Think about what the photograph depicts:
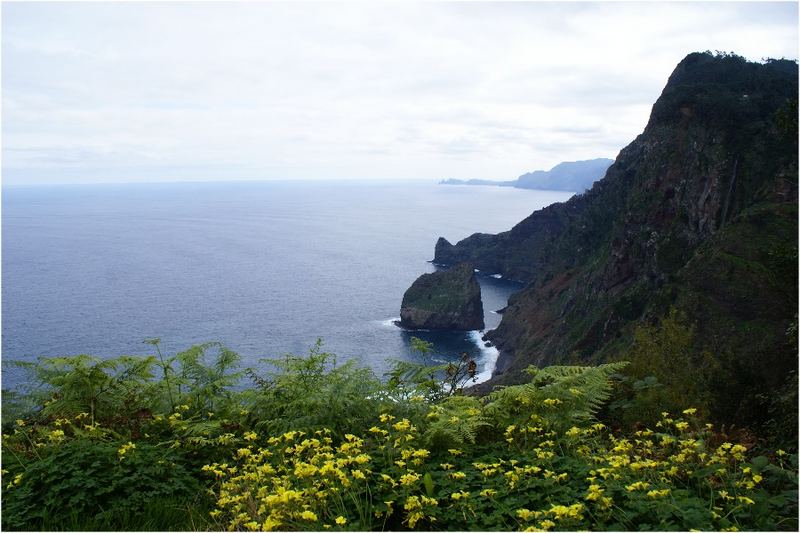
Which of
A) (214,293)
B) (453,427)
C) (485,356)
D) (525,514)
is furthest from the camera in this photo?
(214,293)

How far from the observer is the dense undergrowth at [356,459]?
4.94 m

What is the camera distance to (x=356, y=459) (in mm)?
5316

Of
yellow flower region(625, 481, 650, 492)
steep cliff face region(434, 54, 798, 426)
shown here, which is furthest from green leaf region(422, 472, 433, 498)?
steep cliff face region(434, 54, 798, 426)

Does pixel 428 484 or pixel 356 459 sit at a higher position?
pixel 356 459

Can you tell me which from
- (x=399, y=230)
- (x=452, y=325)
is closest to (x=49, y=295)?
(x=452, y=325)

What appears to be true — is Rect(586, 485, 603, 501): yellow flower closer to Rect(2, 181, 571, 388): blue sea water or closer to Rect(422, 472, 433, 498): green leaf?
Rect(422, 472, 433, 498): green leaf

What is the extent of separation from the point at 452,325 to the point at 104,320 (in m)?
49.3

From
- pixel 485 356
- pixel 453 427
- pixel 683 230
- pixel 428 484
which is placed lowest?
pixel 485 356

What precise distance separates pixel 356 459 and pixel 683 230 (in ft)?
220

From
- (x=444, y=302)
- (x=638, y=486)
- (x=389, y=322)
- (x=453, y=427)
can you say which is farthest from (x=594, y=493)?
(x=444, y=302)

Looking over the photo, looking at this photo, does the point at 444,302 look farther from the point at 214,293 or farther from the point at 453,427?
the point at 453,427

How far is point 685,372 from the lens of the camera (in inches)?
371

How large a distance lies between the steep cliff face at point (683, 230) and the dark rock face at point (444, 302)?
5941mm

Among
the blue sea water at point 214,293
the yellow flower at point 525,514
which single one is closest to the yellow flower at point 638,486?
the yellow flower at point 525,514
